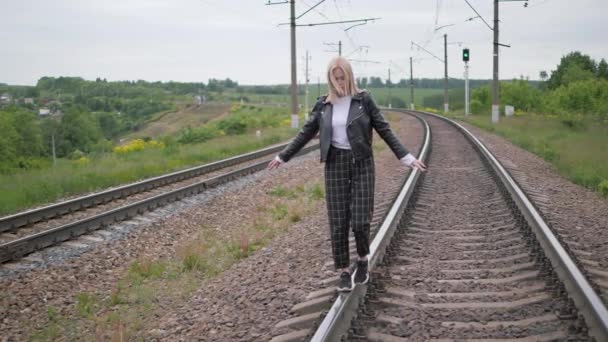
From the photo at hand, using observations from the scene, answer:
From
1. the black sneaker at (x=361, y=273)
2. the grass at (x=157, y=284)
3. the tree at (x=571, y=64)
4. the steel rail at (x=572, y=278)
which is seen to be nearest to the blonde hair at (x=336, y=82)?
the black sneaker at (x=361, y=273)

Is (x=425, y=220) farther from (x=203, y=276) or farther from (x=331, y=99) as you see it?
(x=331, y=99)

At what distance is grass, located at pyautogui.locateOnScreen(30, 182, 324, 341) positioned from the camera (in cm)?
638

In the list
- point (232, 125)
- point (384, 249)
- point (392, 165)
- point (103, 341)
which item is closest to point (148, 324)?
point (103, 341)

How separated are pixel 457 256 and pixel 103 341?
3458 mm

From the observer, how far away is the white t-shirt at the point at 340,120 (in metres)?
5.36

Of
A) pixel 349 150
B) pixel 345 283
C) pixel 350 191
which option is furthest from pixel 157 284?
pixel 349 150

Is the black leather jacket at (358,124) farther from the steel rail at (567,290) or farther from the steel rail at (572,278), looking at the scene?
the steel rail at (572,278)

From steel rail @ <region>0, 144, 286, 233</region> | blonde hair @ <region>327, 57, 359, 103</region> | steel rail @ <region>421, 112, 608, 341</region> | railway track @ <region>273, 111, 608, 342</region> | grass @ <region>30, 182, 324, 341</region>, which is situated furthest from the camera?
steel rail @ <region>0, 144, 286, 233</region>

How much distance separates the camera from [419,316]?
16.5ft

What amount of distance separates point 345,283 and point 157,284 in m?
3.18

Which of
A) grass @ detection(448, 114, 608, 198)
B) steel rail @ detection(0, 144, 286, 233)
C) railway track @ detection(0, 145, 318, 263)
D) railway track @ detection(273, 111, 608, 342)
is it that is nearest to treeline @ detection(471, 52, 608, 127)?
grass @ detection(448, 114, 608, 198)

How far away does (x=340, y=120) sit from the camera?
17.6ft

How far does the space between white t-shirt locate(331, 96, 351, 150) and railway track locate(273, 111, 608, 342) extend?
3.79 feet

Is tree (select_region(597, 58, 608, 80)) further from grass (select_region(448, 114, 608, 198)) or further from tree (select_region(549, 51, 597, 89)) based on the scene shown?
grass (select_region(448, 114, 608, 198))
